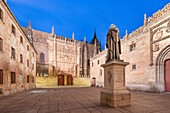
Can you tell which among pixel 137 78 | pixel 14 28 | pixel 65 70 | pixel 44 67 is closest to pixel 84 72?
pixel 65 70

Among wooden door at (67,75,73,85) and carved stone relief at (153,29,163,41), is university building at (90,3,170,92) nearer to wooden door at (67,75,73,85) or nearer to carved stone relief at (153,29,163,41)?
carved stone relief at (153,29,163,41)

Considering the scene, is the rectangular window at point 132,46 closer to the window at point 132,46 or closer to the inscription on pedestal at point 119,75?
the window at point 132,46

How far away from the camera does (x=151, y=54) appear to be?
36.8 ft

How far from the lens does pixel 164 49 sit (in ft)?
33.3

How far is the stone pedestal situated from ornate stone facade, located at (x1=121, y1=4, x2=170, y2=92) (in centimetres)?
747

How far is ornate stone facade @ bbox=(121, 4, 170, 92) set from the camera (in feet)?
33.6

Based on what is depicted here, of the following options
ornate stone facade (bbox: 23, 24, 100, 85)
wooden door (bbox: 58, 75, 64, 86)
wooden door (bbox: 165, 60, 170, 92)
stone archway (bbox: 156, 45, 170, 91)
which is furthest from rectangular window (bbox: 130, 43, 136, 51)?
ornate stone facade (bbox: 23, 24, 100, 85)

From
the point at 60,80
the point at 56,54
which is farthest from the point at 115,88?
the point at 56,54

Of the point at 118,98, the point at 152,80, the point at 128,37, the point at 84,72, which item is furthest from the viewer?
the point at 84,72

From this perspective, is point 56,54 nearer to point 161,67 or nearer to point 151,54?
point 151,54

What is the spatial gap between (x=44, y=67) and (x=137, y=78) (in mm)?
24450

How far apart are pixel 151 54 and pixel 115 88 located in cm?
861

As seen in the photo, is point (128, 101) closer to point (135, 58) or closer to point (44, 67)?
point (135, 58)

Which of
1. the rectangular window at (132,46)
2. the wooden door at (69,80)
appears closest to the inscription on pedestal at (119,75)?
the rectangular window at (132,46)
